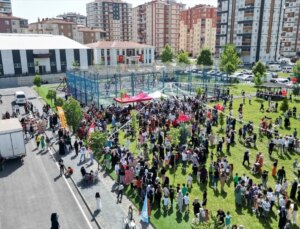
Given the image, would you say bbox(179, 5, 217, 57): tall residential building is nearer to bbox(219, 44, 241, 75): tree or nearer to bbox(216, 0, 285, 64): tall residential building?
bbox(216, 0, 285, 64): tall residential building

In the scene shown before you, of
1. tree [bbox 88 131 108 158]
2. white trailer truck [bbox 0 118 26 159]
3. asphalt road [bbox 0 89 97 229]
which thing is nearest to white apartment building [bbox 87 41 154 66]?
white trailer truck [bbox 0 118 26 159]

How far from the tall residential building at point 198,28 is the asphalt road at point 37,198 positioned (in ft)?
322

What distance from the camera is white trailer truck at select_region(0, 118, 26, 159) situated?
2025cm

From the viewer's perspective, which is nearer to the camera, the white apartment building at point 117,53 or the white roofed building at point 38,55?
the white roofed building at point 38,55

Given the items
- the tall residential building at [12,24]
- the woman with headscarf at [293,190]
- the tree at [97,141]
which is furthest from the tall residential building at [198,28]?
the woman with headscarf at [293,190]

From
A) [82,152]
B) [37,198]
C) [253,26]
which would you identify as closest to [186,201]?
[37,198]

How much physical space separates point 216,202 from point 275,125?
15.1 metres

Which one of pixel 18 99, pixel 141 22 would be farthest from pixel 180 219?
pixel 141 22

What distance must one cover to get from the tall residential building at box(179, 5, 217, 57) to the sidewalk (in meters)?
98.4

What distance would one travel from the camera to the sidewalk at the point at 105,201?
14.2 metres

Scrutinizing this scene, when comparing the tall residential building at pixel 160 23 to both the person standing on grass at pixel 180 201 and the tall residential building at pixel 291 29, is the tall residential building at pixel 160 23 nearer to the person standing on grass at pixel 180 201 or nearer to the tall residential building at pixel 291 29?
the tall residential building at pixel 291 29

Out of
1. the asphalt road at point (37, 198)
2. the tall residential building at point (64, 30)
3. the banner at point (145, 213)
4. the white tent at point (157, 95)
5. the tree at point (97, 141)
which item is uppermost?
the tall residential building at point (64, 30)

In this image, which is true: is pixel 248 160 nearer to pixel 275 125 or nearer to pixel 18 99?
pixel 275 125

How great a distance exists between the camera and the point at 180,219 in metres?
14.4
